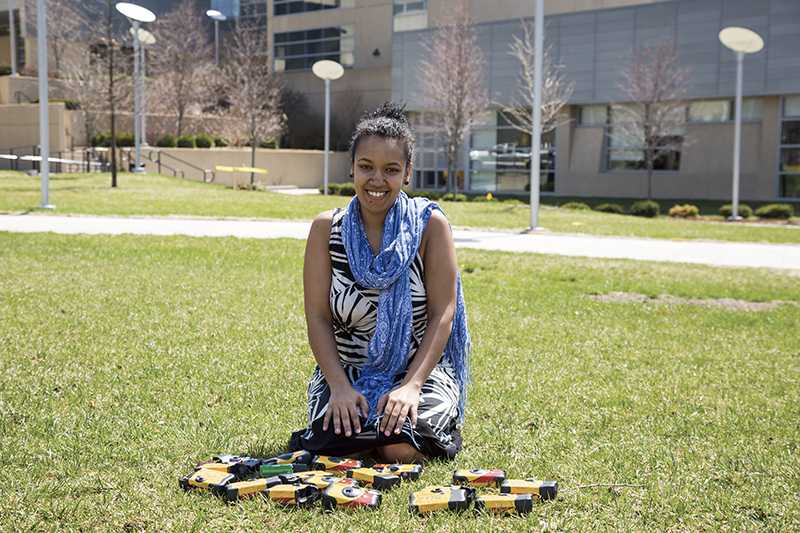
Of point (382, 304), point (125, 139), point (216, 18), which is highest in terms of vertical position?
point (216, 18)

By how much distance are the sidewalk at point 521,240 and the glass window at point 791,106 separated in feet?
62.7

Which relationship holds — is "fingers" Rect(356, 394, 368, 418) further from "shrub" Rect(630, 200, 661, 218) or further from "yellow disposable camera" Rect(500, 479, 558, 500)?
"shrub" Rect(630, 200, 661, 218)

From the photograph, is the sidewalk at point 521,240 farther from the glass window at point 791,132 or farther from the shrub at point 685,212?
the glass window at point 791,132

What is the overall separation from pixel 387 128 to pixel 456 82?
3078cm

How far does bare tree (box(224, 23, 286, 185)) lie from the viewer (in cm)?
4047

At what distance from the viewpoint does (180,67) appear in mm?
46594

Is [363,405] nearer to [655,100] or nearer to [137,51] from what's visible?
[655,100]

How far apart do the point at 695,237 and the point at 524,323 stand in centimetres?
1093

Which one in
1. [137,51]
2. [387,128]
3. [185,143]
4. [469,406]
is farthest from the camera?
[185,143]

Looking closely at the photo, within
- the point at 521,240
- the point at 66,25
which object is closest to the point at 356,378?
the point at 521,240

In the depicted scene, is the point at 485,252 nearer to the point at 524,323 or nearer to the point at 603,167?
the point at 524,323

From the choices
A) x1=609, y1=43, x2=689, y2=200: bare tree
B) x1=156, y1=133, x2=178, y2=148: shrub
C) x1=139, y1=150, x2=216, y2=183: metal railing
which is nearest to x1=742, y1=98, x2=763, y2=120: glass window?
x1=609, y1=43, x2=689, y2=200: bare tree

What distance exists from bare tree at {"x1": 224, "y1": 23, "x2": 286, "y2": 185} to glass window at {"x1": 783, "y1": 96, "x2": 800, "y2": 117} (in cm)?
2078

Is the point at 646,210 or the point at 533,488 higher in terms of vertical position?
the point at 646,210
